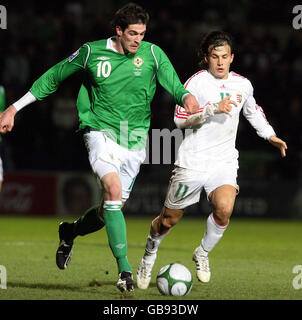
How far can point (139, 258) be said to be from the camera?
28.9 ft

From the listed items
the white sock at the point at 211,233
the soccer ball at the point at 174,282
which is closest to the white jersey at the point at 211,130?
the white sock at the point at 211,233

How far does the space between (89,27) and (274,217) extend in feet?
17.9

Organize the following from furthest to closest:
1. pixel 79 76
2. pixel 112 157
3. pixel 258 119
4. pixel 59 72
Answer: pixel 79 76, pixel 258 119, pixel 59 72, pixel 112 157

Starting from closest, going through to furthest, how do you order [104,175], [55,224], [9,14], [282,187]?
[104,175] < [55,224] < [282,187] < [9,14]

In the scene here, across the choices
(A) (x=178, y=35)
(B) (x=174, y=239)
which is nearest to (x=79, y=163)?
(A) (x=178, y=35)

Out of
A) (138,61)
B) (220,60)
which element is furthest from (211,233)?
(138,61)

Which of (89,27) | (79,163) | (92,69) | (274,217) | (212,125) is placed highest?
(89,27)

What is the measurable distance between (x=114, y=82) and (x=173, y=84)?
0.52 meters

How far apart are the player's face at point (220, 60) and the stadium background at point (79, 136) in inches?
309

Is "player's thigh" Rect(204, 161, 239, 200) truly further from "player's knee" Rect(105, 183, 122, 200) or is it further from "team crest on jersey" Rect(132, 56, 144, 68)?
"team crest on jersey" Rect(132, 56, 144, 68)

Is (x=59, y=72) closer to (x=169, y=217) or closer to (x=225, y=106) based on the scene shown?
(x=225, y=106)

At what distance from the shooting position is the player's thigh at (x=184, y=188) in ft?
22.4

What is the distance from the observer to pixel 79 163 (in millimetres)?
15383

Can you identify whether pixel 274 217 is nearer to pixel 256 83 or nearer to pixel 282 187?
pixel 282 187
